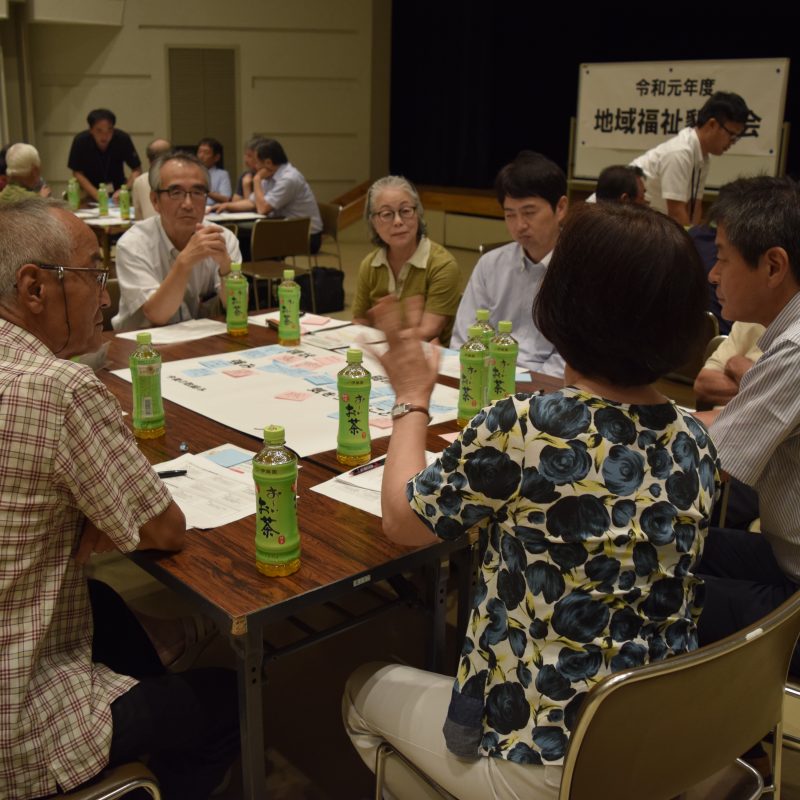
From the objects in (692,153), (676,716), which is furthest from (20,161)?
(676,716)

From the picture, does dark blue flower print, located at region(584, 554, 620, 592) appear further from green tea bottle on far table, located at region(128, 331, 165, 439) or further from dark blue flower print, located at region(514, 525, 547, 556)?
green tea bottle on far table, located at region(128, 331, 165, 439)

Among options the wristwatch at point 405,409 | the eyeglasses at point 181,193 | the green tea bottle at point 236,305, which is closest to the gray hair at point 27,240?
the wristwatch at point 405,409

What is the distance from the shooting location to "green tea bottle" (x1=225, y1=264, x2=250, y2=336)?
116 inches

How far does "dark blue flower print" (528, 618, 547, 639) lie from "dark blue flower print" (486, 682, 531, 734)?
0.08 metres

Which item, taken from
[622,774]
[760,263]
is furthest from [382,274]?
[622,774]

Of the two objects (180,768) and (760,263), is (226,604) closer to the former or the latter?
(180,768)

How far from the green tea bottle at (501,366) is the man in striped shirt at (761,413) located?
1.60ft

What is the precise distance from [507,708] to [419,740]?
20cm

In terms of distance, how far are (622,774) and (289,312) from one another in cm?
199

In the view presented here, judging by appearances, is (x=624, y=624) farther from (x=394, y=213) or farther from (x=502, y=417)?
(x=394, y=213)

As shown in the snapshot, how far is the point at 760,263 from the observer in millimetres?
1884

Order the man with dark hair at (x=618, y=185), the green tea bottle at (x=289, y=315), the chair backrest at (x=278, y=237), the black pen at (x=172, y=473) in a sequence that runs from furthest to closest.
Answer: the chair backrest at (x=278, y=237) → the man with dark hair at (x=618, y=185) → the green tea bottle at (x=289, y=315) → the black pen at (x=172, y=473)

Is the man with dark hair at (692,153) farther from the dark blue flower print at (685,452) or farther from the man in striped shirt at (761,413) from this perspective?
the dark blue flower print at (685,452)

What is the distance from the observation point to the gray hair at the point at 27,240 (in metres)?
1.43
